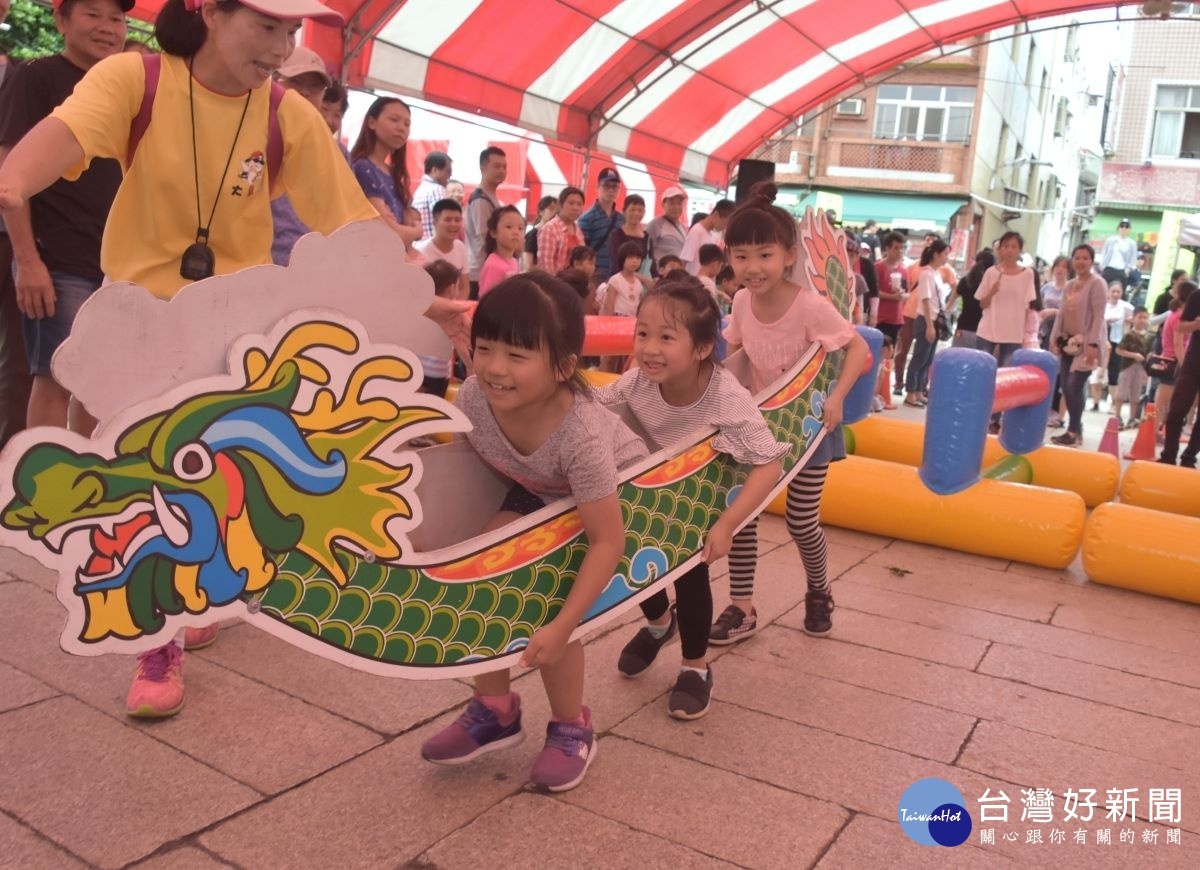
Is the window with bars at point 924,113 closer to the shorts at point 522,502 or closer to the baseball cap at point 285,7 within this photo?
the shorts at point 522,502

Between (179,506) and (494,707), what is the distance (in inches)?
34.5

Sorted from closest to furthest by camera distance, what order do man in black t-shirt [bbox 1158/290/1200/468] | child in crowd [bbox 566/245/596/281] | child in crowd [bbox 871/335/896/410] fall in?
man in black t-shirt [bbox 1158/290/1200/468], child in crowd [bbox 566/245/596/281], child in crowd [bbox 871/335/896/410]

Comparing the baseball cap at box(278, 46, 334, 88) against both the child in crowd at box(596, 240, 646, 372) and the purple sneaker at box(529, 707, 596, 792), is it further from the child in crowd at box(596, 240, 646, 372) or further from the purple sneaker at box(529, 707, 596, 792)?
the child in crowd at box(596, 240, 646, 372)

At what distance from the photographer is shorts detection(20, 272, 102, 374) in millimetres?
2836

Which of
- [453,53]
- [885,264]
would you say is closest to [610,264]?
[453,53]

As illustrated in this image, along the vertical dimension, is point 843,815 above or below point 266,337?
below

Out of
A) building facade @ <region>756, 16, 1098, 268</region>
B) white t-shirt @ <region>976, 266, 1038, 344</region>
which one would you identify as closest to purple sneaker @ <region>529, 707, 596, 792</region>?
white t-shirt @ <region>976, 266, 1038, 344</region>

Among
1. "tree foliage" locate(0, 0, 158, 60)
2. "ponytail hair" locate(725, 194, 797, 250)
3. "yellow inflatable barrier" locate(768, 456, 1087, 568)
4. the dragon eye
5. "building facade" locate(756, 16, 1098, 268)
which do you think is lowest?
"yellow inflatable barrier" locate(768, 456, 1087, 568)

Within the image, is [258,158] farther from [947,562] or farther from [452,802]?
[947,562]

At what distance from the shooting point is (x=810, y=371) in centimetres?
295

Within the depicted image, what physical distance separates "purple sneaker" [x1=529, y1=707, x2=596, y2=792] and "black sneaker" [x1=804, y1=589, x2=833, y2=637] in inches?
49.2

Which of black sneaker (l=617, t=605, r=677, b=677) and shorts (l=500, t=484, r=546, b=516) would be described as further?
black sneaker (l=617, t=605, r=677, b=677)

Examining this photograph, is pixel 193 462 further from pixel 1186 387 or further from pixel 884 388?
pixel 884 388

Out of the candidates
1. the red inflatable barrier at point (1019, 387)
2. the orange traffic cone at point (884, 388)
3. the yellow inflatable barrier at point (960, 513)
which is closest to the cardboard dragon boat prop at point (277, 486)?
the yellow inflatable barrier at point (960, 513)
